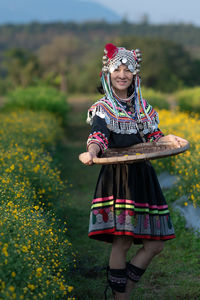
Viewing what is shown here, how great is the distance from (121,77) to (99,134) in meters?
0.47

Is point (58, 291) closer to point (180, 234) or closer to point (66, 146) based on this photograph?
point (180, 234)

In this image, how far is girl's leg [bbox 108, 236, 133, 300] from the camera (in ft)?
8.80

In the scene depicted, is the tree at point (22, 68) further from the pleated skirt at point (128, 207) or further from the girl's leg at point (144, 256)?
the girl's leg at point (144, 256)

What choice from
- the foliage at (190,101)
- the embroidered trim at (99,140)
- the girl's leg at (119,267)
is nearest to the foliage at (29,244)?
the girl's leg at (119,267)

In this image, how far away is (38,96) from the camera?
12938 mm

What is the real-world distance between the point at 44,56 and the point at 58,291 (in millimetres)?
52406

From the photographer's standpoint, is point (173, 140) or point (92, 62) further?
point (92, 62)

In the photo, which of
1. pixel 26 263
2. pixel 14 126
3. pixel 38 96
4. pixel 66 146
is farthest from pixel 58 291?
pixel 38 96

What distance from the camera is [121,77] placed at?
2.83 m

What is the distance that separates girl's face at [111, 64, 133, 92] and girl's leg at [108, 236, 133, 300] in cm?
105

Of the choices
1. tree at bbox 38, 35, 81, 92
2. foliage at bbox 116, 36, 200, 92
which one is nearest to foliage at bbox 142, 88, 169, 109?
foliage at bbox 116, 36, 200, 92

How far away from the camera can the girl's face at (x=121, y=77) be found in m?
2.84

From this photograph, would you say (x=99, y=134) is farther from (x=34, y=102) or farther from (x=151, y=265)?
(x=34, y=102)

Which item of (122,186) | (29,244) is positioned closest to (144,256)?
(122,186)
